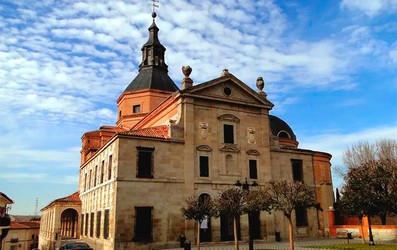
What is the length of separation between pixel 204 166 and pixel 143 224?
6.03 metres

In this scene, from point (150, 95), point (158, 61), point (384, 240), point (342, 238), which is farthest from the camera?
point (158, 61)

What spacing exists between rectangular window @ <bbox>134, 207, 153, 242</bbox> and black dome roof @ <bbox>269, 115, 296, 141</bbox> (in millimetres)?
19349

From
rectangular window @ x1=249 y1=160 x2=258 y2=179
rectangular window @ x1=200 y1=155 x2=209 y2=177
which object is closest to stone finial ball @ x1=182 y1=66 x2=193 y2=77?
rectangular window @ x1=200 y1=155 x2=209 y2=177

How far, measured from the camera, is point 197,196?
25797 mm

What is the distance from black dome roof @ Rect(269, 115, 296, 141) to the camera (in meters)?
39.7

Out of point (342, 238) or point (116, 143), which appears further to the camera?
point (342, 238)

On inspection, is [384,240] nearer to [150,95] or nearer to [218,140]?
[218,140]

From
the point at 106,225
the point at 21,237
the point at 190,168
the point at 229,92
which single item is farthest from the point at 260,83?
the point at 21,237

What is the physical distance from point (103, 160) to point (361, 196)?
60.3ft

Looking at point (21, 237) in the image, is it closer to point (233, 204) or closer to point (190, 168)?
point (190, 168)

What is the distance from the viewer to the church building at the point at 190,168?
24109mm

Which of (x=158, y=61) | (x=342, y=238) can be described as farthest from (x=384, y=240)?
(x=158, y=61)

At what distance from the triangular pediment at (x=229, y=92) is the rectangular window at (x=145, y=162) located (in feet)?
16.8

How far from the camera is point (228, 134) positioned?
93.6 feet
